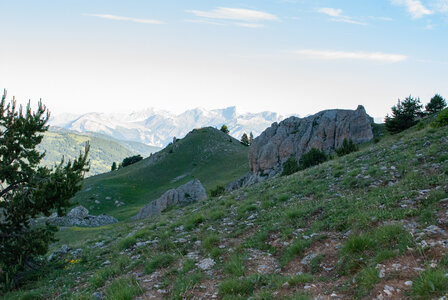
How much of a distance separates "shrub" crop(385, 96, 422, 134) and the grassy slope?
1655 inches

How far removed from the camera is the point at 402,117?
53281 mm

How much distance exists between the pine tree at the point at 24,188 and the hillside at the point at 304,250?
179 centimetres

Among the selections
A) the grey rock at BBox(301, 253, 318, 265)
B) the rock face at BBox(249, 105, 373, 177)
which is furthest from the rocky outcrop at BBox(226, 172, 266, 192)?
the grey rock at BBox(301, 253, 318, 265)

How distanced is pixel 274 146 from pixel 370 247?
61.9m

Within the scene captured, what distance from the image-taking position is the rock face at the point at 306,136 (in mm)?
63375

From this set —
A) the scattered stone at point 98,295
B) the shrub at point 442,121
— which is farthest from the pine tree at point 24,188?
the shrub at point 442,121

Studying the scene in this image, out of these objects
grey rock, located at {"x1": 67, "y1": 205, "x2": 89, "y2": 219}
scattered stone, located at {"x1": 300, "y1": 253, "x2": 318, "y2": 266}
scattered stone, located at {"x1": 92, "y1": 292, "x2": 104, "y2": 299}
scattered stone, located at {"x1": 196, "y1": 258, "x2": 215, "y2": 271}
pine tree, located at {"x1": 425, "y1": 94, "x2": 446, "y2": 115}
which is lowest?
grey rock, located at {"x1": 67, "y1": 205, "x2": 89, "y2": 219}

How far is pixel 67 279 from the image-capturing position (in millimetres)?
12734

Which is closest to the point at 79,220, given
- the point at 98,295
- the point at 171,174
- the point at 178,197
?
the point at 178,197

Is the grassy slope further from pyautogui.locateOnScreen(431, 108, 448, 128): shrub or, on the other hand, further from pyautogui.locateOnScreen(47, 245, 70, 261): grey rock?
pyautogui.locateOnScreen(431, 108, 448, 128): shrub

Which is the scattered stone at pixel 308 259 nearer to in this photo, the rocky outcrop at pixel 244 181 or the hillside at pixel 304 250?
the hillside at pixel 304 250

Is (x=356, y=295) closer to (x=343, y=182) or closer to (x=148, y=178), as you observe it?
(x=343, y=182)

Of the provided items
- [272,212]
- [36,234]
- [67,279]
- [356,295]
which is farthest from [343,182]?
[36,234]

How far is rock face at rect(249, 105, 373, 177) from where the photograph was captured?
6338 cm
